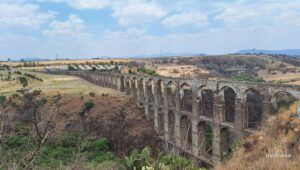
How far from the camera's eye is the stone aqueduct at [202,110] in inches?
985

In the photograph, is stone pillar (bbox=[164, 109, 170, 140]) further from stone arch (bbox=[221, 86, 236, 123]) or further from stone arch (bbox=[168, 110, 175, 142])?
stone arch (bbox=[221, 86, 236, 123])

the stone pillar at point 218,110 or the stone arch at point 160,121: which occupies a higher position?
the stone pillar at point 218,110

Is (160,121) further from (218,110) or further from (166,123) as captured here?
(218,110)

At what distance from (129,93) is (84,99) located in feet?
23.2

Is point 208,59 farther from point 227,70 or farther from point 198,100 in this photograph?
point 198,100

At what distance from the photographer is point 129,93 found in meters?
54.3

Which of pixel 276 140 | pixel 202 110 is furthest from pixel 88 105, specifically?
pixel 276 140

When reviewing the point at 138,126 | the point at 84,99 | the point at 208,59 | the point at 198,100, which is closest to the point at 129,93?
the point at 84,99

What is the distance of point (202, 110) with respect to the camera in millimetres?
34938

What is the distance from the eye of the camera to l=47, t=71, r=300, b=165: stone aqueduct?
82.1 feet

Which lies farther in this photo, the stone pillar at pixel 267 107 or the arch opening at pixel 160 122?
the arch opening at pixel 160 122

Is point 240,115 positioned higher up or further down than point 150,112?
higher up

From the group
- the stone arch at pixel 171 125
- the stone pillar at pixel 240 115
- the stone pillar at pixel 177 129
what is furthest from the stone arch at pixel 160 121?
the stone pillar at pixel 240 115

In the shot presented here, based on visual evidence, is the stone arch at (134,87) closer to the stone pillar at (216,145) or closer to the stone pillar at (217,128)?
the stone pillar at (217,128)
